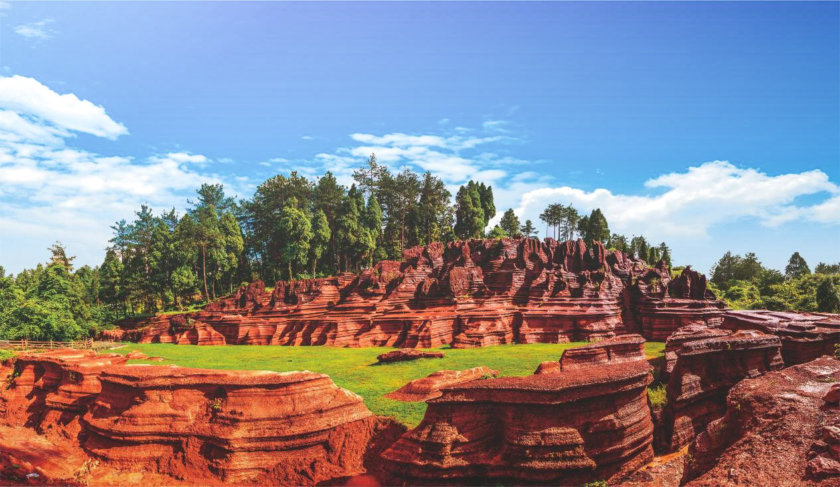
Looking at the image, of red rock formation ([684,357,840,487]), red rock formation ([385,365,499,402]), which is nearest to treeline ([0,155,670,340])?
red rock formation ([385,365,499,402])

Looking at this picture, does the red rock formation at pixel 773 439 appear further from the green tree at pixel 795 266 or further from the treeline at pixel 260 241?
the green tree at pixel 795 266

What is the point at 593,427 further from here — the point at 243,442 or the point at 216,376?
the point at 216,376

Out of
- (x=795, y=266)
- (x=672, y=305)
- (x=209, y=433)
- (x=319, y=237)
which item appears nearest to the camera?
(x=209, y=433)

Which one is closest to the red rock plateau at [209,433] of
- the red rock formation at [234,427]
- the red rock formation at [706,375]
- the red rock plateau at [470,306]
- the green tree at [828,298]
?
the red rock formation at [234,427]

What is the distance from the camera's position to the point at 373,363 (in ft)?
82.0

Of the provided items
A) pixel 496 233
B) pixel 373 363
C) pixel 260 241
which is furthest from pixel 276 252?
pixel 373 363

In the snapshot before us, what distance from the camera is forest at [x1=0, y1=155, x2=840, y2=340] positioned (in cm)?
4381

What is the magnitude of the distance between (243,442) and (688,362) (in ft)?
51.5

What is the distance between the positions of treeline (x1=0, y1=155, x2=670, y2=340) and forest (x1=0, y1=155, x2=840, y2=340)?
0.54 ft

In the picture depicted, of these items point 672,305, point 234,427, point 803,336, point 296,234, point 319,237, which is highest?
point 296,234

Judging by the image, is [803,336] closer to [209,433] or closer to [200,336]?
[209,433]

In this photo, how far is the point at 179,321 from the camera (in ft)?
144

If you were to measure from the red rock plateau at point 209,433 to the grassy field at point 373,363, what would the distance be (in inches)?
87.0

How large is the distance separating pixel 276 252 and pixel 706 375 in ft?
193
